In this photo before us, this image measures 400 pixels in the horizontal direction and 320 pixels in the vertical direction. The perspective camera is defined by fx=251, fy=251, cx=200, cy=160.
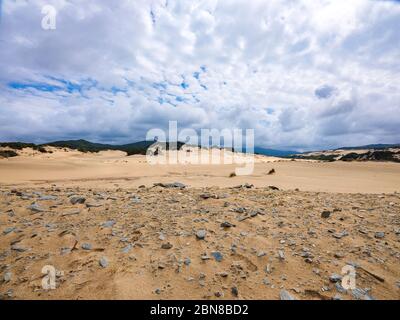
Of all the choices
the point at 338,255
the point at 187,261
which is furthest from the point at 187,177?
the point at 338,255

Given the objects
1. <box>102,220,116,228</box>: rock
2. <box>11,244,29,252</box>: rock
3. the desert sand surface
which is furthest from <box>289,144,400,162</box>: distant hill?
<box>11,244,29,252</box>: rock

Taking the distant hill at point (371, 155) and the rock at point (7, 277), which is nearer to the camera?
the rock at point (7, 277)

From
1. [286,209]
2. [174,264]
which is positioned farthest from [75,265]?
[286,209]

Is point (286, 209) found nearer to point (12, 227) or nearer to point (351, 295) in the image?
point (351, 295)

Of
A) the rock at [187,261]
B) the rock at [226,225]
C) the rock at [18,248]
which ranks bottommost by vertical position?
the rock at [187,261]

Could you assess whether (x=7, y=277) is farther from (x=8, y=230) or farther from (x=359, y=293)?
(x=359, y=293)

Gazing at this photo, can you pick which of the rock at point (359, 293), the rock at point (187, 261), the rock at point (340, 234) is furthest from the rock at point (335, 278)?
the rock at point (187, 261)

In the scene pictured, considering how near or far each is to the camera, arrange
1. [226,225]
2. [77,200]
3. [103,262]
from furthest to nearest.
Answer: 1. [77,200]
2. [226,225]
3. [103,262]

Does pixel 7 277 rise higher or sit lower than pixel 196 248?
lower

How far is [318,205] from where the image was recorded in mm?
6051

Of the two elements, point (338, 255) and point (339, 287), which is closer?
point (339, 287)

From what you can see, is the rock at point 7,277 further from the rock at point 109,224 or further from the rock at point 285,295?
the rock at point 285,295

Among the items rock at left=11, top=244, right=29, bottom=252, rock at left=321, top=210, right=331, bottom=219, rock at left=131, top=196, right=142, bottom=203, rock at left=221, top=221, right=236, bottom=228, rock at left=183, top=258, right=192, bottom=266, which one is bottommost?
rock at left=183, top=258, right=192, bottom=266

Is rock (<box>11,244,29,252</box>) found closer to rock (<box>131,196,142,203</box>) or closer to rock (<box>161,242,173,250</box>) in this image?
rock (<box>161,242,173,250</box>)
